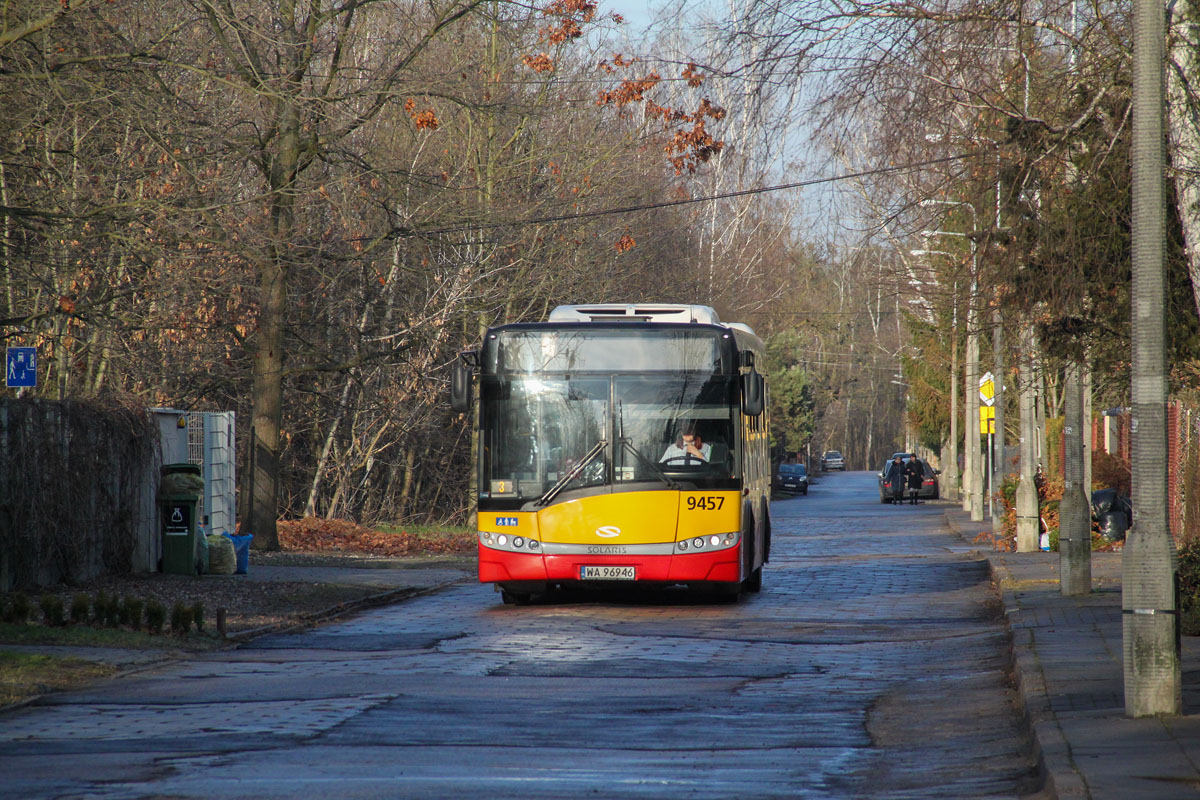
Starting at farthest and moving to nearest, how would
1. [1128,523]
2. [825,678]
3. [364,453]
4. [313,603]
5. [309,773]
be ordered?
1. [364,453]
2. [1128,523]
3. [313,603]
4. [825,678]
5. [309,773]

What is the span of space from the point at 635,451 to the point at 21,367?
7495mm

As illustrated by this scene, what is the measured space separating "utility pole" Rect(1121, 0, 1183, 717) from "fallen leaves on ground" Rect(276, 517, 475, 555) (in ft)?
66.1

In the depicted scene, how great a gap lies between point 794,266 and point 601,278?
20.3 metres

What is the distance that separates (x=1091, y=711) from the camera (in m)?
8.79

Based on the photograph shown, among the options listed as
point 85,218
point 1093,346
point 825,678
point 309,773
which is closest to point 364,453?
point 85,218

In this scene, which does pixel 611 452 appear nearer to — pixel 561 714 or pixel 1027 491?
pixel 561 714

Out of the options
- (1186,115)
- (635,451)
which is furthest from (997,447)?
(1186,115)

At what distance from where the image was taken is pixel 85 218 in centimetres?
1563

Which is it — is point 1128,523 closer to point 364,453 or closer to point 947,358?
point 364,453

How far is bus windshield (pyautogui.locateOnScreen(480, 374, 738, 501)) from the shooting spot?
1691 centimetres

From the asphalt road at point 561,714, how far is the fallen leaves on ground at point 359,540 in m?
11.1

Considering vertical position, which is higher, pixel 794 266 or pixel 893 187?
pixel 794 266

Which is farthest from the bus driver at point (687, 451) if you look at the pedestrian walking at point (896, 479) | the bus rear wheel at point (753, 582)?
the pedestrian walking at point (896, 479)

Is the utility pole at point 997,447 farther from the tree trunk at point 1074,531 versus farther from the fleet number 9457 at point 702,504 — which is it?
the fleet number 9457 at point 702,504
